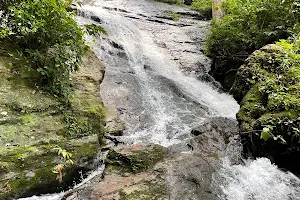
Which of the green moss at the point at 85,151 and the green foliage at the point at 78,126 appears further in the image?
the green foliage at the point at 78,126

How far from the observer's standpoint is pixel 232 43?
9375 mm

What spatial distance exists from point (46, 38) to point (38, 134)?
1793 millimetres

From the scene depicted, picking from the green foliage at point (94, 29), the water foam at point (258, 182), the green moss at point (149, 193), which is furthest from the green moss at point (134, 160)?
the green foliage at point (94, 29)

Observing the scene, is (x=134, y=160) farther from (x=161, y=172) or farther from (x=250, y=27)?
(x=250, y=27)

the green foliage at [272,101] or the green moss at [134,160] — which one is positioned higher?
the green foliage at [272,101]

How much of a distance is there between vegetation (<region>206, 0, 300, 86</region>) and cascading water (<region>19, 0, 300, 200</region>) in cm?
85

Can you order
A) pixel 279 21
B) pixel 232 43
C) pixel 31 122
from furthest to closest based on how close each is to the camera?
pixel 232 43 < pixel 279 21 < pixel 31 122

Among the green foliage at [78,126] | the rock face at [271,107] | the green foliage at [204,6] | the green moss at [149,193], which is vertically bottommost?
the green moss at [149,193]

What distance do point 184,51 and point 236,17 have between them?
2720 mm

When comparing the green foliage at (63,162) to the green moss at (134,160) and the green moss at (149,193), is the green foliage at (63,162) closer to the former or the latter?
the green moss at (134,160)

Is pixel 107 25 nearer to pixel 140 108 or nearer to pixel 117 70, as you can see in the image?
pixel 117 70

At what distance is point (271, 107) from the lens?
516 cm

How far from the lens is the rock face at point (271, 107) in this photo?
4648 mm

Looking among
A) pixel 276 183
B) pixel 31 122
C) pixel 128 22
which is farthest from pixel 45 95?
pixel 128 22
